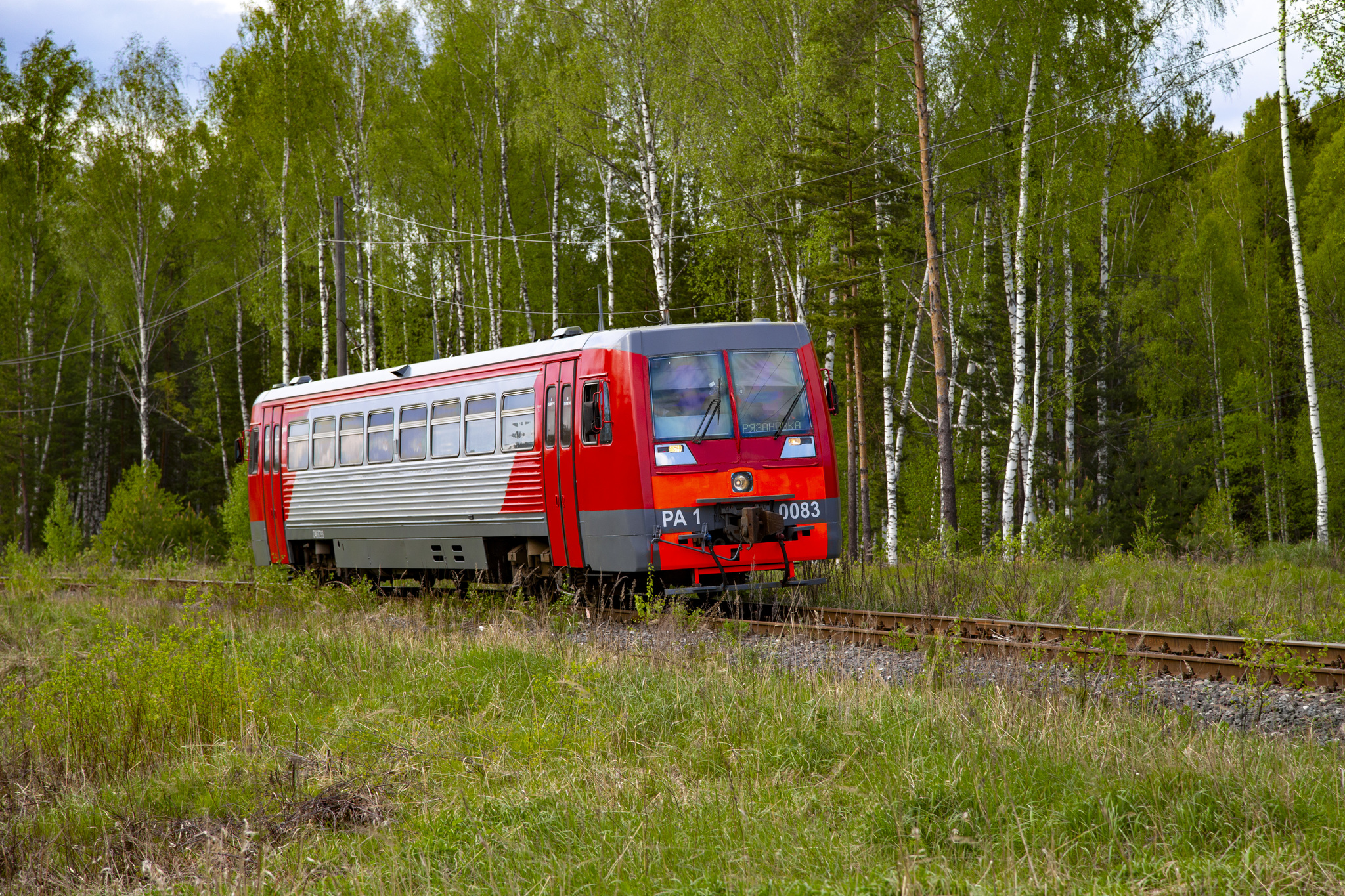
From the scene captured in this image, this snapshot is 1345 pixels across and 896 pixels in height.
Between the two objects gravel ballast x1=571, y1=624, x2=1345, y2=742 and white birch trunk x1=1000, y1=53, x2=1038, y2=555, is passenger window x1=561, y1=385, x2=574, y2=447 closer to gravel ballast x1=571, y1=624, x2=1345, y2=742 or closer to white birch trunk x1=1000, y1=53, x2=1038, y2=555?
gravel ballast x1=571, y1=624, x2=1345, y2=742

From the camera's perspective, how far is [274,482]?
17797mm

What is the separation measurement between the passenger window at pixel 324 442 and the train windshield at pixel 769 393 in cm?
681

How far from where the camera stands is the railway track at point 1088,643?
281 inches

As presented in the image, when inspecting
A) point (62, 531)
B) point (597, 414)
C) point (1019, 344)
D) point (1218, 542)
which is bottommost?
point (1218, 542)

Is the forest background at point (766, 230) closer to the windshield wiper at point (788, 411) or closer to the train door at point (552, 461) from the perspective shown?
the windshield wiper at point (788, 411)

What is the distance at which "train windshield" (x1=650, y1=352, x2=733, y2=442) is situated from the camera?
1138 centimetres

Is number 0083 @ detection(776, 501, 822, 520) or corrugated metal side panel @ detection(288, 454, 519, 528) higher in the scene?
corrugated metal side panel @ detection(288, 454, 519, 528)

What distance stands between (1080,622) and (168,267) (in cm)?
3522

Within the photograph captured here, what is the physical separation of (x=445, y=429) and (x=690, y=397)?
3716mm

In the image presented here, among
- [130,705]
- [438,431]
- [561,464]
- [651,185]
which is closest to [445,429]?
[438,431]

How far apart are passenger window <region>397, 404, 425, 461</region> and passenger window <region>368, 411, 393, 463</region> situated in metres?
0.23

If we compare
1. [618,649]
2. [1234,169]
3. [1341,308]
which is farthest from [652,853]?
[1234,169]

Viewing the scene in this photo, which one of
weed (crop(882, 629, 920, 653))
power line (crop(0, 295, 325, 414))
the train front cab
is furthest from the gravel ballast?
power line (crop(0, 295, 325, 414))

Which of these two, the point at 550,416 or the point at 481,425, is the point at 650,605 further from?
the point at 481,425
